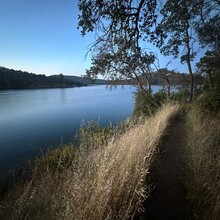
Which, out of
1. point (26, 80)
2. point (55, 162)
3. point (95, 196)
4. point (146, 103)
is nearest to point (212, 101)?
point (146, 103)

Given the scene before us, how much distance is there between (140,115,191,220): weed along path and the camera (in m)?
2.44

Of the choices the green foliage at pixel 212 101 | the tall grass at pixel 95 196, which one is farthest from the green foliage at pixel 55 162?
the green foliage at pixel 212 101

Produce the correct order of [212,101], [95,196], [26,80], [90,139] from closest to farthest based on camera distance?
[95,196], [90,139], [212,101], [26,80]

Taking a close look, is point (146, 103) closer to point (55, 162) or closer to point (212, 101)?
point (212, 101)

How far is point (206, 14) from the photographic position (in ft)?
27.6

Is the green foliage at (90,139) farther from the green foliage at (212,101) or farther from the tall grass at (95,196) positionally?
the green foliage at (212,101)

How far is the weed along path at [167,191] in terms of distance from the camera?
8.00ft

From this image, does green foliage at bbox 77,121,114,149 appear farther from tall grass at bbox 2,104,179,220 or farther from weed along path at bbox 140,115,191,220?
weed along path at bbox 140,115,191,220

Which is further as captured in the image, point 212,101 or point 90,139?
point 212,101

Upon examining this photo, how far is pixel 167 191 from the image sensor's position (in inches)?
115

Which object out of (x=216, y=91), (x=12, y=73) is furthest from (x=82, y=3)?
(x=12, y=73)

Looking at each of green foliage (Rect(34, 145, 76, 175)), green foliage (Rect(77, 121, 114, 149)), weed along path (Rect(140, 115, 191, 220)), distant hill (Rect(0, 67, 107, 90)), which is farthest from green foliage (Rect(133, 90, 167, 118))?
distant hill (Rect(0, 67, 107, 90))

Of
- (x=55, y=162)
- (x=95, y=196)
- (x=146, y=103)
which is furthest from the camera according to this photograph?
(x=146, y=103)

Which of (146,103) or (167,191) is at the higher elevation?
(167,191)
